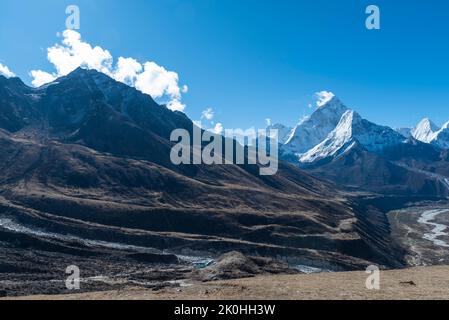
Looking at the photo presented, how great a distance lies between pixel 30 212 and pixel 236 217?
66.8 m

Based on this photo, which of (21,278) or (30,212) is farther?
(30,212)

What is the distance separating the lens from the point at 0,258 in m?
100

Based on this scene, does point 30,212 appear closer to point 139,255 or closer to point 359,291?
point 139,255

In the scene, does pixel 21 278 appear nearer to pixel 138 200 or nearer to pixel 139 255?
pixel 139 255

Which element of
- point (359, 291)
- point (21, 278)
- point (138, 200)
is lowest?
point (21, 278)
